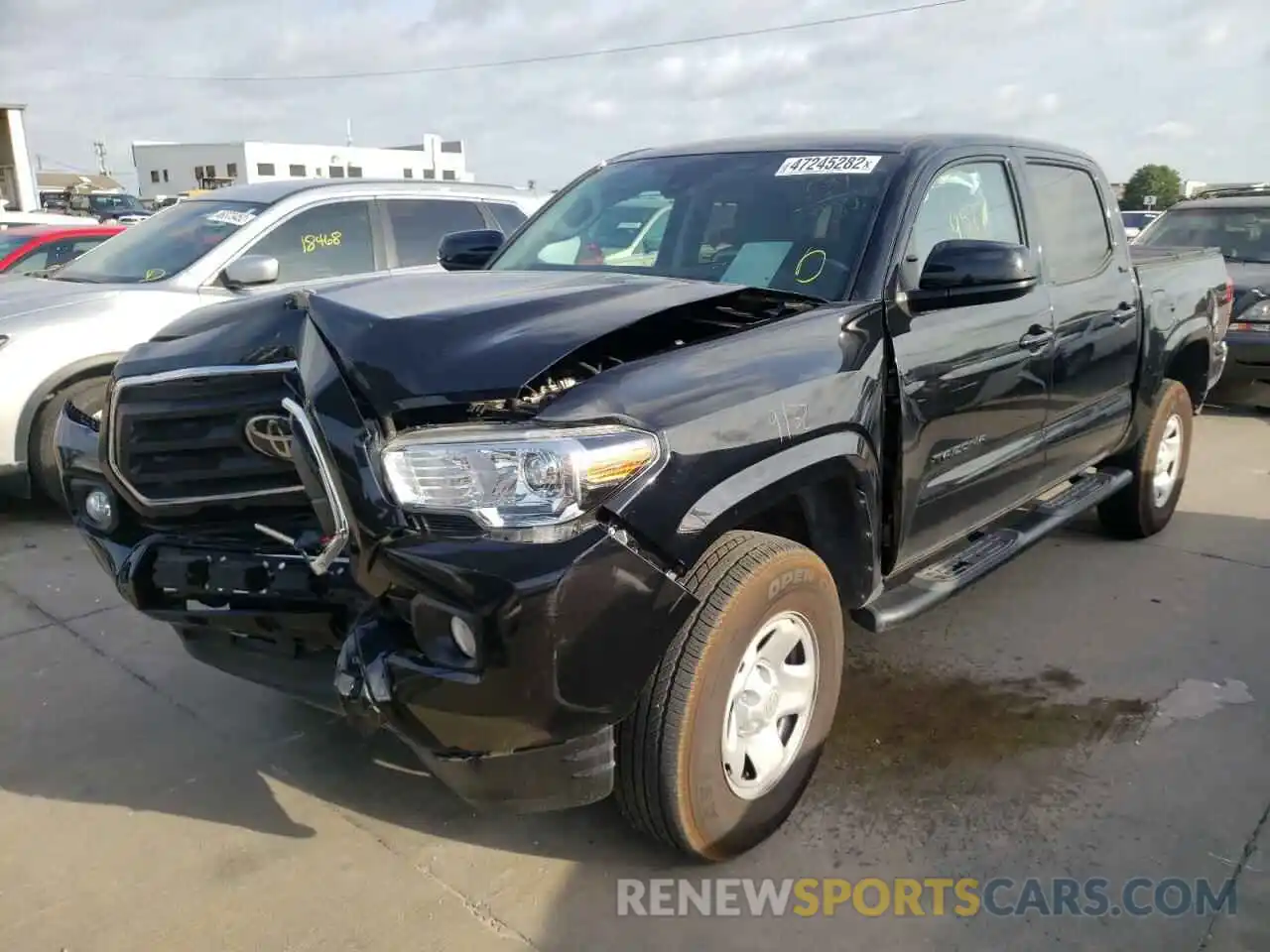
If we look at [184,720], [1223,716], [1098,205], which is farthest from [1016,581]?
[184,720]

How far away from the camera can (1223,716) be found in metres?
3.54

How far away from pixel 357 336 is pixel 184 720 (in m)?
1.90

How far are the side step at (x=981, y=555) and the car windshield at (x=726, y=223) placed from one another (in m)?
0.98

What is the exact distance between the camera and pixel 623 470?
84.4 inches

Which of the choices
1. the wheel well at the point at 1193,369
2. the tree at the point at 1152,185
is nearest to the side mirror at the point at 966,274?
the wheel well at the point at 1193,369

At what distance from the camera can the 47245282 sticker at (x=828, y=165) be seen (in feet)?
11.1

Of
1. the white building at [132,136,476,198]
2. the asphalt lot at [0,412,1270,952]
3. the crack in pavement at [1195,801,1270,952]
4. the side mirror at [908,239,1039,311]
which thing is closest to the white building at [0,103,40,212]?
the white building at [132,136,476,198]

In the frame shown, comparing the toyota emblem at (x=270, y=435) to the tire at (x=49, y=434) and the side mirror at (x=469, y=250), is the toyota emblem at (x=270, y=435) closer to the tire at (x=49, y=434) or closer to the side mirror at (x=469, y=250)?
the side mirror at (x=469, y=250)

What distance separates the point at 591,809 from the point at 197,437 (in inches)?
59.7

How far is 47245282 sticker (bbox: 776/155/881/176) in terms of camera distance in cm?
339

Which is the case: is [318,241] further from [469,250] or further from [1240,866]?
[1240,866]

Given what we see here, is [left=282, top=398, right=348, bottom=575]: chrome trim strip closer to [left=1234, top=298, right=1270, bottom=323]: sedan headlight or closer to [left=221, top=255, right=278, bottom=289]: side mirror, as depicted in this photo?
[left=221, top=255, right=278, bottom=289]: side mirror

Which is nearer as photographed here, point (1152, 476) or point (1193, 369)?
point (1152, 476)

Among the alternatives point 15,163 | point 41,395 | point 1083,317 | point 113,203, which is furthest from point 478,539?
point 15,163
